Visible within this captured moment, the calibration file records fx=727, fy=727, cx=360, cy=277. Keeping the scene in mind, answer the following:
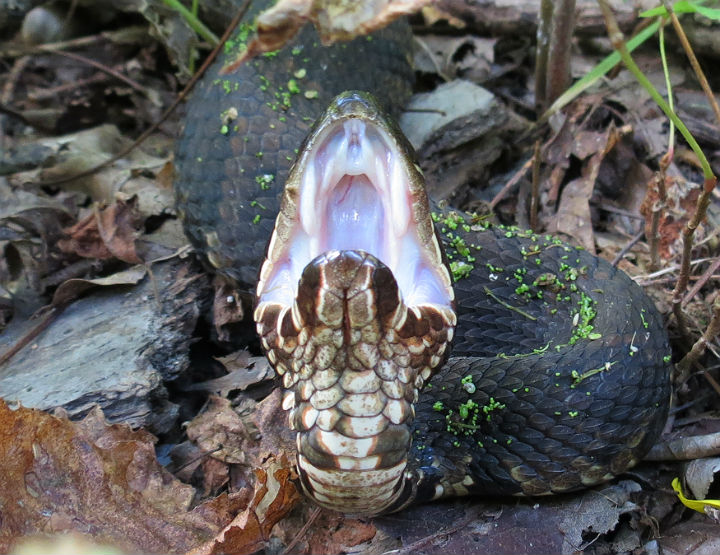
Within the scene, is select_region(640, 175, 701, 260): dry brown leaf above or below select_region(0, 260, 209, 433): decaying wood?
below

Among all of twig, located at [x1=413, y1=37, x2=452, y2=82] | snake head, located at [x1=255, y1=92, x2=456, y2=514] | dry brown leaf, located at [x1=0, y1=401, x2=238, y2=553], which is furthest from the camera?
twig, located at [x1=413, y1=37, x2=452, y2=82]

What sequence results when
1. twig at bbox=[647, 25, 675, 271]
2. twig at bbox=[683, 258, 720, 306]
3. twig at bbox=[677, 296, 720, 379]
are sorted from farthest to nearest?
twig at bbox=[683, 258, 720, 306] < twig at bbox=[647, 25, 675, 271] < twig at bbox=[677, 296, 720, 379]

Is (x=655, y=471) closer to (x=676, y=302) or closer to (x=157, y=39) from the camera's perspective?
(x=676, y=302)

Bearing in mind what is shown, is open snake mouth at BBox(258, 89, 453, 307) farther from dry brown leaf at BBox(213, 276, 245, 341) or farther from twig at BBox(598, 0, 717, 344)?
dry brown leaf at BBox(213, 276, 245, 341)

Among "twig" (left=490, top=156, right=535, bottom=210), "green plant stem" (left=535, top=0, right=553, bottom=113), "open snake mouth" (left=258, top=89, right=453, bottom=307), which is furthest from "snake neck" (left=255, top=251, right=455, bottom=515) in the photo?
"green plant stem" (left=535, top=0, right=553, bottom=113)

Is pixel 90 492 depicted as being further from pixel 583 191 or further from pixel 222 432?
pixel 583 191

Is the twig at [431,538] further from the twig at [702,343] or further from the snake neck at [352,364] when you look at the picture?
the twig at [702,343]
